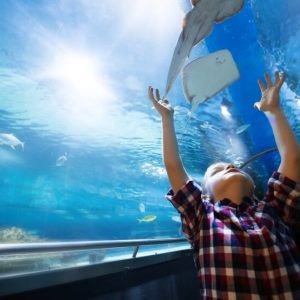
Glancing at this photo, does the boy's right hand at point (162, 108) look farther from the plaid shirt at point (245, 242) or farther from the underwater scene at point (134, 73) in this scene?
the underwater scene at point (134, 73)

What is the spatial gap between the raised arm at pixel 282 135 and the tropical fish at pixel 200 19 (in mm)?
801

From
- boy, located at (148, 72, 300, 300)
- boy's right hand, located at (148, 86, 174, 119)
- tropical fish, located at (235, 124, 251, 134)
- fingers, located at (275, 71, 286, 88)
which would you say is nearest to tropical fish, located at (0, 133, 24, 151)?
tropical fish, located at (235, 124, 251, 134)

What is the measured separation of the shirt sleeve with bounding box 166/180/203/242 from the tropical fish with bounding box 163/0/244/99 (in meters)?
0.96

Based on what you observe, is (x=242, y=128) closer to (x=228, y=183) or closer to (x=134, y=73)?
(x=134, y=73)

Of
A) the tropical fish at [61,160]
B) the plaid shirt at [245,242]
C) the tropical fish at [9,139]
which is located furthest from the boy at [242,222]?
the tropical fish at [61,160]

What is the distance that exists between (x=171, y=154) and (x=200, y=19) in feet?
4.08

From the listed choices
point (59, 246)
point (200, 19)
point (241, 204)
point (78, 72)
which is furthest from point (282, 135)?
point (78, 72)

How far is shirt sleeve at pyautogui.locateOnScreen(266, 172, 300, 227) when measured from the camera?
1284mm

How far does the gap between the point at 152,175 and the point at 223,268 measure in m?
8.62

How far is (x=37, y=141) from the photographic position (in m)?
9.77

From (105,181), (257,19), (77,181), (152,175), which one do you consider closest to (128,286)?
(257,19)

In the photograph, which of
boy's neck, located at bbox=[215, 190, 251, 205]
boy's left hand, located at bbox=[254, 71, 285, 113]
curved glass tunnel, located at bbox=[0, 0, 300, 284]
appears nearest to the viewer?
boy's neck, located at bbox=[215, 190, 251, 205]

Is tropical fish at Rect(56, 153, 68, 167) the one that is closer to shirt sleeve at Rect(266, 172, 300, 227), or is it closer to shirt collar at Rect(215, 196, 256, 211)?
shirt collar at Rect(215, 196, 256, 211)

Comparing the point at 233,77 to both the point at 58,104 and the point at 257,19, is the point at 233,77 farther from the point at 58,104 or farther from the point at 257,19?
the point at 58,104
